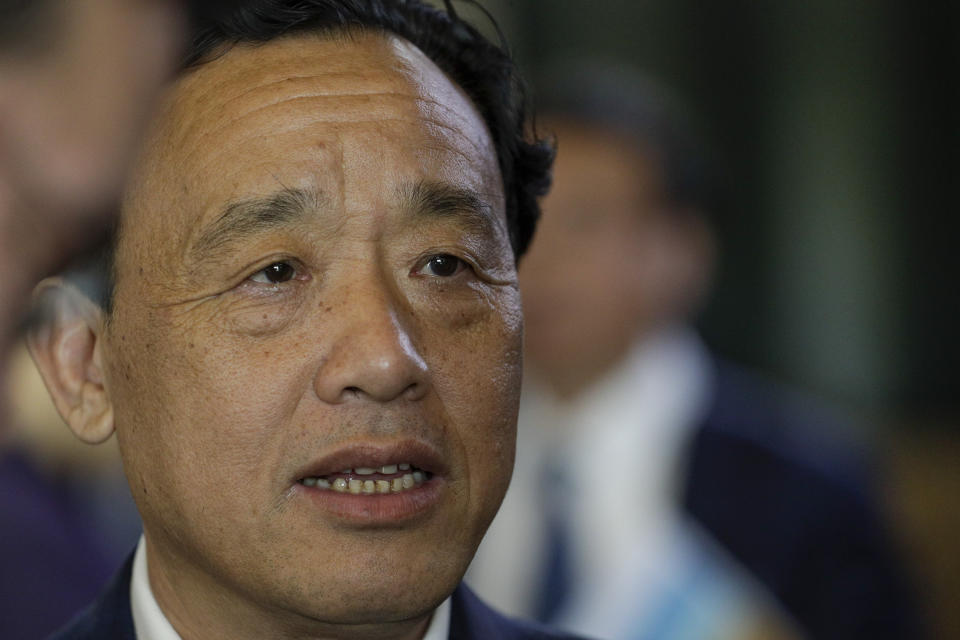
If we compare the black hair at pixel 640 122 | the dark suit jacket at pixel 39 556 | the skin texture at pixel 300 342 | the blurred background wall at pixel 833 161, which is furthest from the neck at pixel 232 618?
the blurred background wall at pixel 833 161

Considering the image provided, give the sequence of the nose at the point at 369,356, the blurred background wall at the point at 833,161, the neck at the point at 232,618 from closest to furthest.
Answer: the nose at the point at 369,356
the neck at the point at 232,618
the blurred background wall at the point at 833,161

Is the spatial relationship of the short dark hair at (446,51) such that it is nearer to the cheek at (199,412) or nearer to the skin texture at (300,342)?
the skin texture at (300,342)

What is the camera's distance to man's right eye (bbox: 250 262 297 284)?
1702 mm

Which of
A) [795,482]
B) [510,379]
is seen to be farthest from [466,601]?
[795,482]

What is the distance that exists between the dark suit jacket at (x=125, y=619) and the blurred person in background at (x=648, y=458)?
135cm

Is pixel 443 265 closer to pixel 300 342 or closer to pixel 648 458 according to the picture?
pixel 300 342

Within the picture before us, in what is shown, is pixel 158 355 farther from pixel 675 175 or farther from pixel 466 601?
pixel 675 175

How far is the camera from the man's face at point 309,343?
5.36 ft

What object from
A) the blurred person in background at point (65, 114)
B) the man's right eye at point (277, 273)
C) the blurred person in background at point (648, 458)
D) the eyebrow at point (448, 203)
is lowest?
the blurred person in background at point (648, 458)

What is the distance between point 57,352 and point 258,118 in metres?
0.47

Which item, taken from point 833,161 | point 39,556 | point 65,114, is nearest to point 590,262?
point 39,556

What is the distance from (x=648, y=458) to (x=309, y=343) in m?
2.18

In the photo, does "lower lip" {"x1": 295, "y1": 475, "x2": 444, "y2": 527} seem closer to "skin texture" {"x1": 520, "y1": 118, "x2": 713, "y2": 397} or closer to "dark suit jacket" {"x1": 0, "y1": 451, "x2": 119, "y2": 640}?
"dark suit jacket" {"x1": 0, "y1": 451, "x2": 119, "y2": 640}

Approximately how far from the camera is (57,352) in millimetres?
1870
